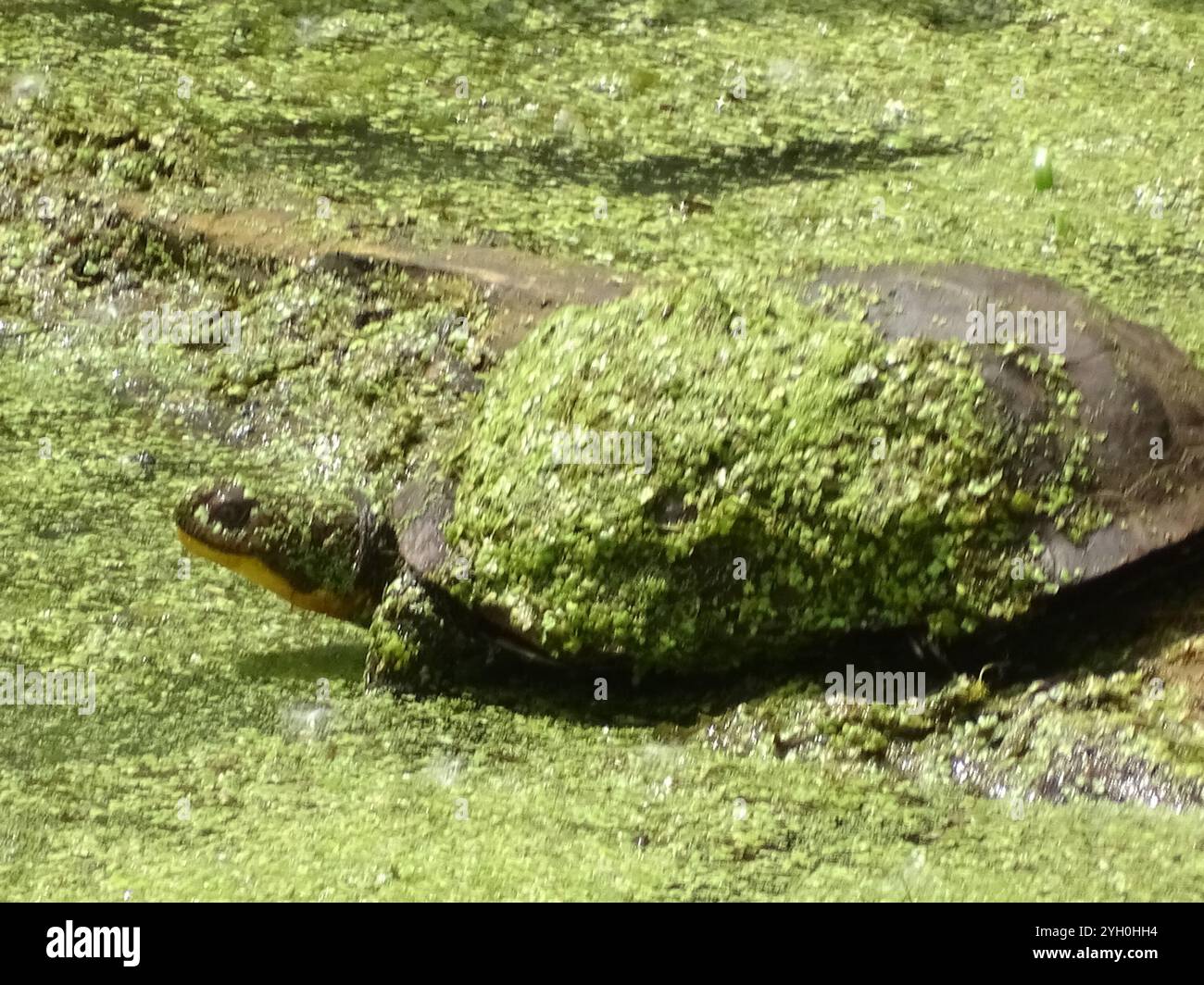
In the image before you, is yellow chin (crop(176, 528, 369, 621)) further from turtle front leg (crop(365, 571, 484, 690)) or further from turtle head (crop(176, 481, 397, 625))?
turtle front leg (crop(365, 571, 484, 690))

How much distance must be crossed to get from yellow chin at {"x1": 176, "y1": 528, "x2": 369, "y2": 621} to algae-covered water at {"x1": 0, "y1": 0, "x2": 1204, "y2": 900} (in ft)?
0.13

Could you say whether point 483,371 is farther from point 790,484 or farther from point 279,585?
point 790,484

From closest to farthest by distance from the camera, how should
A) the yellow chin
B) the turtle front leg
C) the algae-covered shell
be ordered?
the algae-covered shell < the turtle front leg < the yellow chin

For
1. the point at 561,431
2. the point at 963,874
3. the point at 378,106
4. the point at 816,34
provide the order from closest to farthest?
the point at 963,874 → the point at 561,431 → the point at 378,106 → the point at 816,34

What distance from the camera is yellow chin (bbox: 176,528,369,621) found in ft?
7.10

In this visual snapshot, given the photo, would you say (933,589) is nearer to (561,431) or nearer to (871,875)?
(871,875)

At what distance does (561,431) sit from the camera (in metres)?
2.04

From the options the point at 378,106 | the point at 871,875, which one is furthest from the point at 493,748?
the point at 378,106

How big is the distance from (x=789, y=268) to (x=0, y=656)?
1.60m

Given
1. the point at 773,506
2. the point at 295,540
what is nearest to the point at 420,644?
the point at 295,540

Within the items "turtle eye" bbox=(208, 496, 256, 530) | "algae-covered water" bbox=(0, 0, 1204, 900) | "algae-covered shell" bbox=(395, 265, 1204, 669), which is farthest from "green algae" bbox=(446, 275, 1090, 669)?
"turtle eye" bbox=(208, 496, 256, 530)

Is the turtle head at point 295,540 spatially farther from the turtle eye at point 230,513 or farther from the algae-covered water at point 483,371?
the algae-covered water at point 483,371

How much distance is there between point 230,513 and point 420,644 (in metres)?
0.42

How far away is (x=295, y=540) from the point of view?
2.14m
